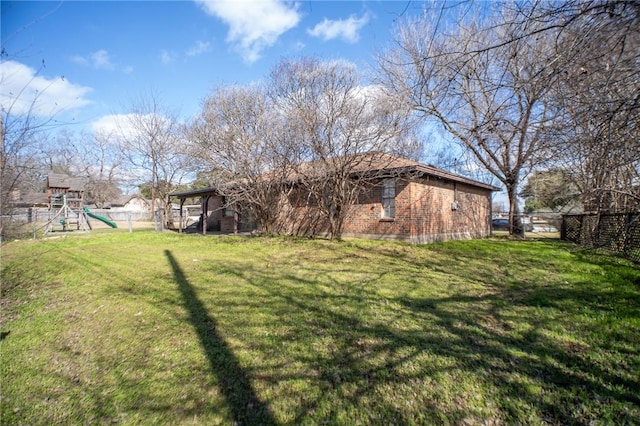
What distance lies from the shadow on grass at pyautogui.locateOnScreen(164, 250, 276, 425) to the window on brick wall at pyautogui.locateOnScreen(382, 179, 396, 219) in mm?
9068

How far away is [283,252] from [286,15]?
6.28 meters

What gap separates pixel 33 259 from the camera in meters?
8.20

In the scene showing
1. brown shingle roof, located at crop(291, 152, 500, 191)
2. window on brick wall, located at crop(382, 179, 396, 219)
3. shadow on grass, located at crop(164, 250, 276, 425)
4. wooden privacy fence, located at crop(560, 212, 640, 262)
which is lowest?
shadow on grass, located at crop(164, 250, 276, 425)

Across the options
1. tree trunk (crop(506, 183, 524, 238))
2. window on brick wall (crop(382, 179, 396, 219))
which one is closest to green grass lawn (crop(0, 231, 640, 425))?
window on brick wall (crop(382, 179, 396, 219))

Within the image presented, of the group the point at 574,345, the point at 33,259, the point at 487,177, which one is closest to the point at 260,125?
the point at 33,259

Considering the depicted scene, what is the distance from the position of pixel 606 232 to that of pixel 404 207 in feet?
20.4

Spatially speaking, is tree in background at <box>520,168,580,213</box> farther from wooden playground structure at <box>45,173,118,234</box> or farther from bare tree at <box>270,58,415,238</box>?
wooden playground structure at <box>45,173,118,234</box>

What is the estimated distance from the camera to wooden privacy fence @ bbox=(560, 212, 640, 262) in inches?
303

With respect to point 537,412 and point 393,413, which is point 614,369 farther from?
point 393,413

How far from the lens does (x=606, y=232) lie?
31.5ft

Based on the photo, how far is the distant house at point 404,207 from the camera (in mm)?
11336

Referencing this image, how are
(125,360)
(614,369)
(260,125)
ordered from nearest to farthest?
(614,369) → (125,360) → (260,125)

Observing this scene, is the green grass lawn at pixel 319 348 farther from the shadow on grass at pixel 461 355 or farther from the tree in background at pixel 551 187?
the tree in background at pixel 551 187

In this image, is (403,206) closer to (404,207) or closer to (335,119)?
(404,207)
